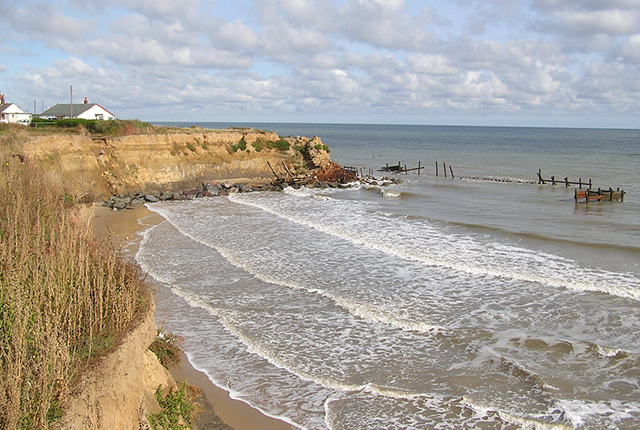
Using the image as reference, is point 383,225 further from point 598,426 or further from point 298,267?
point 598,426

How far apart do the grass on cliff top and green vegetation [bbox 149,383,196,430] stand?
1343 mm

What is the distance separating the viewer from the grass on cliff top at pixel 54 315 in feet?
16.6

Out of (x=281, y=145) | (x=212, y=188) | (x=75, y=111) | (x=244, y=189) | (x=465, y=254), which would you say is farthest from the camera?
(x=75, y=111)

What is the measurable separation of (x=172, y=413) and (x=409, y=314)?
729 centimetres

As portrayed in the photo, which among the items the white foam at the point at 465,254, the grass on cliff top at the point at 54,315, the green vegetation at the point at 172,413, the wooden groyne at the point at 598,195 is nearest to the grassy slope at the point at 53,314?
the grass on cliff top at the point at 54,315

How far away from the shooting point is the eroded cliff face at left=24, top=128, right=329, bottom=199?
1229 inches

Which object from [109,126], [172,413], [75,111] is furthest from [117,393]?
[75,111]

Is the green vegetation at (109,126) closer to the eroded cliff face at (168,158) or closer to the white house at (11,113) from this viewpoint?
the eroded cliff face at (168,158)

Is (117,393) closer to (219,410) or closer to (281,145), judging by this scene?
(219,410)

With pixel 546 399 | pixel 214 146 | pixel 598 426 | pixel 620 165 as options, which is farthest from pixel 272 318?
pixel 620 165

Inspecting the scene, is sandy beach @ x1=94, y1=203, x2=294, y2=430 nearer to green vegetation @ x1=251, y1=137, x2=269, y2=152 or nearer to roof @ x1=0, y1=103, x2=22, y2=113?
green vegetation @ x1=251, y1=137, x2=269, y2=152

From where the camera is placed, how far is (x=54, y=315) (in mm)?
6008

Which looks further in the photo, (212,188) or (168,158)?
(168,158)

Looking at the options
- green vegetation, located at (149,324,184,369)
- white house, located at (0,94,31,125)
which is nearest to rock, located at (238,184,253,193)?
green vegetation, located at (149,324,184,369)
